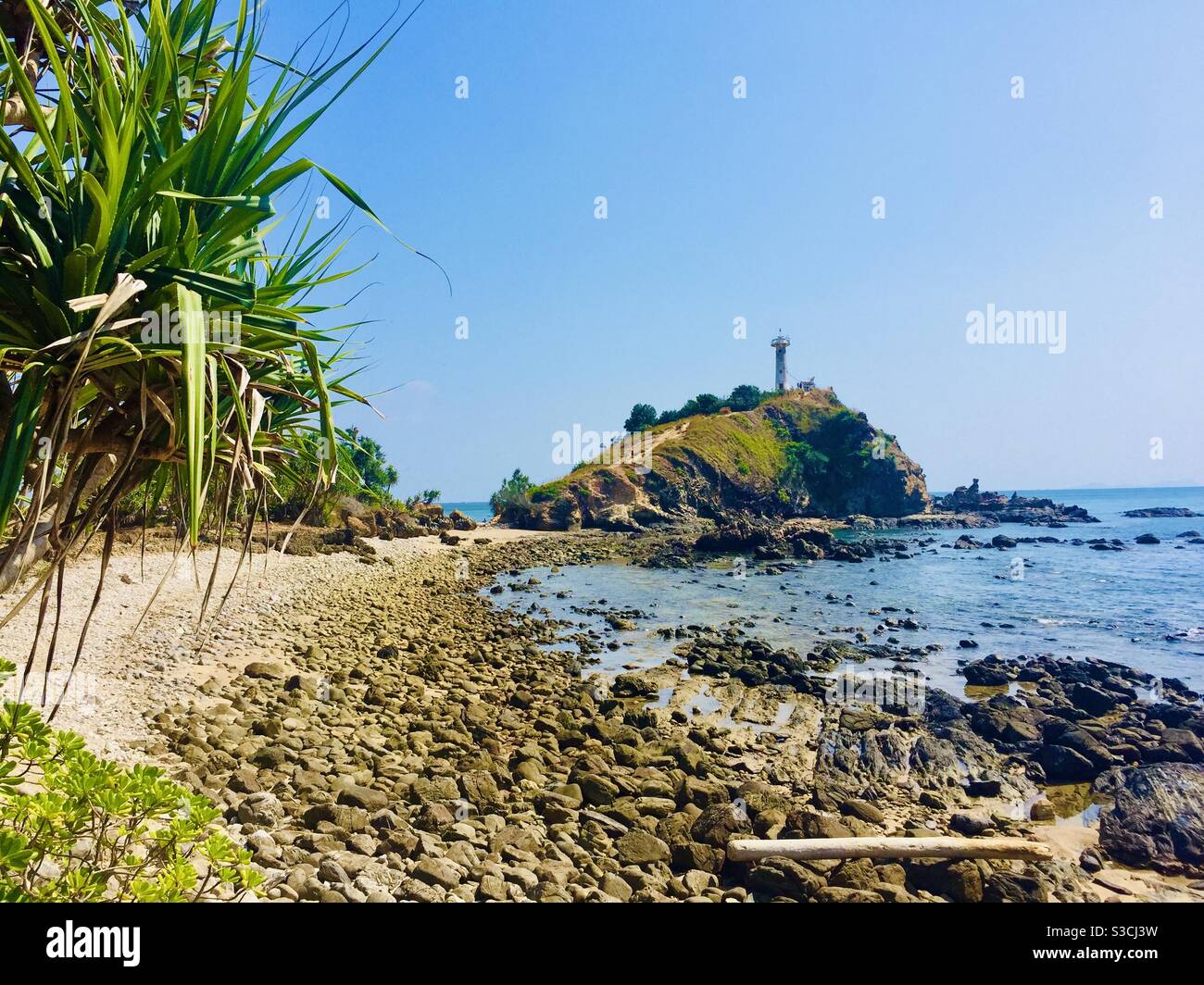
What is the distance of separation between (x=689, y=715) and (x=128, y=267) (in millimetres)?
10129

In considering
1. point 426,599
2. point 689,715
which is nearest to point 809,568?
point 426,599

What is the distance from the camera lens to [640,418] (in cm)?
9112

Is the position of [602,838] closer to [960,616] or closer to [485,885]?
[485,885]

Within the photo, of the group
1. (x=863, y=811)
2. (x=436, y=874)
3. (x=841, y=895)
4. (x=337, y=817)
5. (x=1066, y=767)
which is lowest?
(x=1066, y=767)

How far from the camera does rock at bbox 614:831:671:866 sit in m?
5.76

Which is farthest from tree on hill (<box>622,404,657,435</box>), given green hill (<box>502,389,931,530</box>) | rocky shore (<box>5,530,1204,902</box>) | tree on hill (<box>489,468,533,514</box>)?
rocky shore (<box>5,530,1204,902</box>)

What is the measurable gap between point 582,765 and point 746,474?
7394cm

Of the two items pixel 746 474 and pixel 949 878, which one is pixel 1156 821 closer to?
pixel 949 878

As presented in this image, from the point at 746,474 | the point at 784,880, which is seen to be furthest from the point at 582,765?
the point at 746,474

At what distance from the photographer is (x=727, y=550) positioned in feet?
144

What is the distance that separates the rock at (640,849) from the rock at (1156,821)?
5.04 m

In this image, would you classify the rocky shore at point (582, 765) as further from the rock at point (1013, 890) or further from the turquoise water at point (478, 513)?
the turquoise water at point (478, 513)

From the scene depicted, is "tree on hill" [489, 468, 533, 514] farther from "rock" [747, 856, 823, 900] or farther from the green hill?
"rock" [747, 856, 823, 900]

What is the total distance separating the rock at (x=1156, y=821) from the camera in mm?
6859
